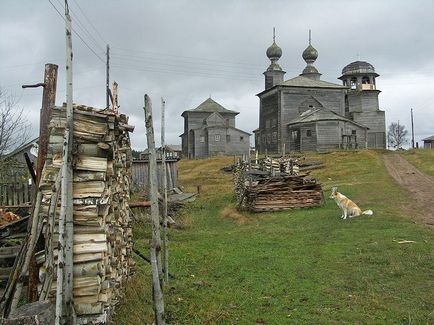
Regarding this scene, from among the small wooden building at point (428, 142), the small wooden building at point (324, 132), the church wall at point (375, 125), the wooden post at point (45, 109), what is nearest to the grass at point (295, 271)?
the wooden post at point (45, 109)

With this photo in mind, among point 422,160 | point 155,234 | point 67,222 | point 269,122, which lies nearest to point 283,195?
point 155,234

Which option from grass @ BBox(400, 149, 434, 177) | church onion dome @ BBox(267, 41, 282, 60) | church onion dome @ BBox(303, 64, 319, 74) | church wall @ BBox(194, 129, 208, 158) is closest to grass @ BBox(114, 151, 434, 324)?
grass @ BBox(400, 149, 434, 177)

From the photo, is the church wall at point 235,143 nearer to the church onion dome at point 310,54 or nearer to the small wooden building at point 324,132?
the small wooden building at point 324,132

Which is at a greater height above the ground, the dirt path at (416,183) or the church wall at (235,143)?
the church wall at (235,143)

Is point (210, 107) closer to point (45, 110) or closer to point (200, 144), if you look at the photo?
point (200, 144)

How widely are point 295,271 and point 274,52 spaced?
172 ft

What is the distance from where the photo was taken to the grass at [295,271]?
276 inches

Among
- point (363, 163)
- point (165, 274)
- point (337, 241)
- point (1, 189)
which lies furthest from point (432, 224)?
point (363, 163)

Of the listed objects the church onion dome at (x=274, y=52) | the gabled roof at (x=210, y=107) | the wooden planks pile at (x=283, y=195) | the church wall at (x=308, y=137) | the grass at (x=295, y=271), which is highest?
the church onion dome at (x=274, y=52)

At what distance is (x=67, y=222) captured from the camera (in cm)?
550

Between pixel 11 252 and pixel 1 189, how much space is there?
7880 mm

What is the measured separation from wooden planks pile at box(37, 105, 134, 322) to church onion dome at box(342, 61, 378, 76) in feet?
186

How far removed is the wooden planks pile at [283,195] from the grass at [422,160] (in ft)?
42.3

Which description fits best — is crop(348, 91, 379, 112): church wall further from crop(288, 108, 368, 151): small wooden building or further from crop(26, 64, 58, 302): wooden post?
crop(26, 64, 58, 302): wooden post
